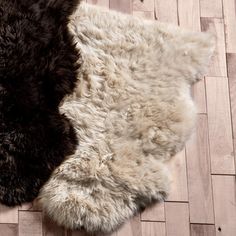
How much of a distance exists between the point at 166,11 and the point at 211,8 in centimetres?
17

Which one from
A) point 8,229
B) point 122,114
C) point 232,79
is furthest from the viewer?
point 232,79

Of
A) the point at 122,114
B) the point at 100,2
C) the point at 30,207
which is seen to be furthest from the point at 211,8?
the point at 30,207

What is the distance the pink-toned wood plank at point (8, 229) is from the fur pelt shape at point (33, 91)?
71 mm

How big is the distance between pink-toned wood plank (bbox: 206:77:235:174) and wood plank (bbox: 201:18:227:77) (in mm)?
30

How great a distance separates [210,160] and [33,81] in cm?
65

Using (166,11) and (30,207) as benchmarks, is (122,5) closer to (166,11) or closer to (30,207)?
(166,11)

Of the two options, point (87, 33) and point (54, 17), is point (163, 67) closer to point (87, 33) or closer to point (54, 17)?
point (87, 33)

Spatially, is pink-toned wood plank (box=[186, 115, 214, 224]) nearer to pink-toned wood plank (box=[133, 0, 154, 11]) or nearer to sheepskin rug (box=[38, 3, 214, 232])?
sheepskin rug (box=[38, 3, 214, 232])

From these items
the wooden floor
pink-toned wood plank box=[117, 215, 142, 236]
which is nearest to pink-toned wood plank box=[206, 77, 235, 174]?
the wooden floor

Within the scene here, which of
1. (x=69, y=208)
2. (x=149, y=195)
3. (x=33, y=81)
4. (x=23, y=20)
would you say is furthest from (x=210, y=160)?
(x=23, y=20)

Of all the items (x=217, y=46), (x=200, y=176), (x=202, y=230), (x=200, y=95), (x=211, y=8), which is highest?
(x=211, y=8)

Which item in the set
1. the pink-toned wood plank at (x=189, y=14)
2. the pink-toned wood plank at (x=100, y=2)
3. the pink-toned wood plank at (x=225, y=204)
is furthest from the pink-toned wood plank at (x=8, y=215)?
the pink-toned wood plank at (x=189, y=14)

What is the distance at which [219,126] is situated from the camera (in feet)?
5.94

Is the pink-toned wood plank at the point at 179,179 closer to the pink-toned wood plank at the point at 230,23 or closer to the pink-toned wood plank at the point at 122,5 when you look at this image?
the pink-toned wood plank at the point at 230,23
